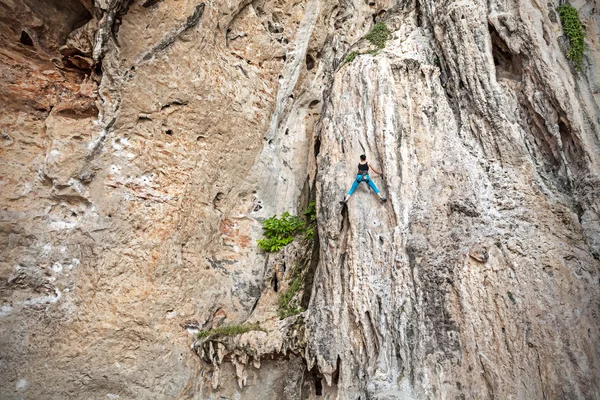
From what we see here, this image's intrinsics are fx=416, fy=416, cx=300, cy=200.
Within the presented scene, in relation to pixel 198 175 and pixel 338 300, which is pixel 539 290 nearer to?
pixel 338 300

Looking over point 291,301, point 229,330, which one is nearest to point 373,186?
point 291,301

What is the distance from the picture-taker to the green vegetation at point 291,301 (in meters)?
7.58

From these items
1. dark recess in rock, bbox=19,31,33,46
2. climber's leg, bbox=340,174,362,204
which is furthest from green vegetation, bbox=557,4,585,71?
dark recess in rock, bbox=19,31,33,46

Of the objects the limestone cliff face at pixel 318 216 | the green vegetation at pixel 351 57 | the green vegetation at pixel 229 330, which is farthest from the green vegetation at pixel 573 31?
the green vegetation at pixel 229 330

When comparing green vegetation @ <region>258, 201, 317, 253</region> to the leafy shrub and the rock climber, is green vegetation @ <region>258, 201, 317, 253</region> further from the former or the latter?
the rock climber

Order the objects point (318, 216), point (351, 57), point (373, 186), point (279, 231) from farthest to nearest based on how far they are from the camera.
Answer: point (351, 57) < point (279, 231) < point (318, 216) < point (373, 186)

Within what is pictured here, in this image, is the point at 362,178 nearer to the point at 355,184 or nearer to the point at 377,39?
the point at 355,184

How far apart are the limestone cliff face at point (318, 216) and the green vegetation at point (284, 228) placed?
Result: 214 mm

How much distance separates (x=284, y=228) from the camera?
8961 millimetres

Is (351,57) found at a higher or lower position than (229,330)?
higher

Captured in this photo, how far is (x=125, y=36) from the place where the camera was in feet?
26.0

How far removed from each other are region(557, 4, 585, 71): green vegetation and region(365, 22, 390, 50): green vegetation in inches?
133

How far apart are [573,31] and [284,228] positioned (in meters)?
6.72

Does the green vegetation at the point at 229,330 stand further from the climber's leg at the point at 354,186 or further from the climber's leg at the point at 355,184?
the climber's leg at the point at 355,184
